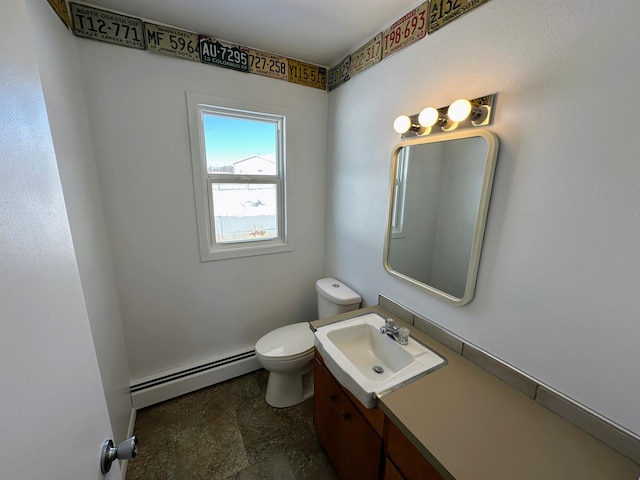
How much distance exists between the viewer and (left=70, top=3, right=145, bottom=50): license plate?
1256mm

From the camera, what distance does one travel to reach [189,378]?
1845 millimetres

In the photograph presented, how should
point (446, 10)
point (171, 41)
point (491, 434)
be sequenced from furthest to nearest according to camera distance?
point (171, 41), point (446, 10), point (491, 434)

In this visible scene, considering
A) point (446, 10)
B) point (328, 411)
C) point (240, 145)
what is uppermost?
point (446, 10)

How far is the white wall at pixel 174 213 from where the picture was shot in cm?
142

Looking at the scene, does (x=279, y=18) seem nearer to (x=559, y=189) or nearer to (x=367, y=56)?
(x=367, y=56)

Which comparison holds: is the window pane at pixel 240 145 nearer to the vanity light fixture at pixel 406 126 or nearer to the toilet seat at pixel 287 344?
the vanity light fixture at pixel 406 126

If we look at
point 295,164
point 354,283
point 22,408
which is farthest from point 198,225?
point 22,408

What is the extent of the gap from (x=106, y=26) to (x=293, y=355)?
2.10m

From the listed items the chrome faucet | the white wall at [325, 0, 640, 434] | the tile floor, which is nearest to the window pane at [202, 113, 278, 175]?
the white wall at [325, 0, 640, 434]

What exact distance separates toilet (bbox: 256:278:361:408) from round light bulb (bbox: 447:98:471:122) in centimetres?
120

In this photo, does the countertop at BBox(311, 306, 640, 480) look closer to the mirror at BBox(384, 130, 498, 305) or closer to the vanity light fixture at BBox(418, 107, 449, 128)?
the mirror at BBox(384, 130, 498, 305)

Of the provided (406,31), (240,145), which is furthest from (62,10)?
(406,31)

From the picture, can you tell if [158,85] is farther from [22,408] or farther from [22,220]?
[22,408]

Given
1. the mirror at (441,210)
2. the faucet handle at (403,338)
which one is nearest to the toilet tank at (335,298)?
the mirror at (441,210)
